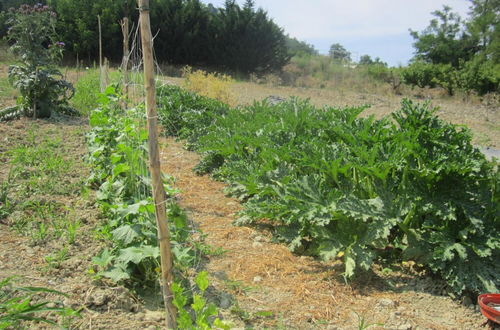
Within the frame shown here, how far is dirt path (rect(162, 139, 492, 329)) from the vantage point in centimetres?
259

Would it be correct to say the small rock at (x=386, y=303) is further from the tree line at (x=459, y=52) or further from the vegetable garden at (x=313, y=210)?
the tree line at (x=459, y=52)

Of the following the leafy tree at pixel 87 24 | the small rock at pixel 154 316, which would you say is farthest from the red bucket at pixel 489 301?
the leafy tree at pixel 87 24

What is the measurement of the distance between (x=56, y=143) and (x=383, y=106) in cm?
1019

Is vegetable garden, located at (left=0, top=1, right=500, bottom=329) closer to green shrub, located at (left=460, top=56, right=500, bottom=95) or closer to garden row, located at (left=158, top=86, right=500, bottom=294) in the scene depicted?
garden row, located at (left=158, top=86, right=500, bottom=294)

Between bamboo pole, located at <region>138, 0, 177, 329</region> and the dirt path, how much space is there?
520mm

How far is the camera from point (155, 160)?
2.11 m

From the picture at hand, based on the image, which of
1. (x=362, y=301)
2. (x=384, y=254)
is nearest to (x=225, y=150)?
(x=384, y=254)

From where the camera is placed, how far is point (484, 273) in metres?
2.75

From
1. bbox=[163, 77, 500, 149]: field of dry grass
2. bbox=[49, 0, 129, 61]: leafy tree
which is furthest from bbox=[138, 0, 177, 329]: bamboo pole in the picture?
bbox=[49, 0, 129, 61]: leafy tree

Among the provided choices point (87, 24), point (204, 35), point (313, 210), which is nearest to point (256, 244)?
point (313, 210)

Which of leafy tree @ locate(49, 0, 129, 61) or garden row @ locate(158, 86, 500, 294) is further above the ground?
leafy tree @ locate(49, 0, 129, 61)

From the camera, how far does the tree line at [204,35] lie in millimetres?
20141

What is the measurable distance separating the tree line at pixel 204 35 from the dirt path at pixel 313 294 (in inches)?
722

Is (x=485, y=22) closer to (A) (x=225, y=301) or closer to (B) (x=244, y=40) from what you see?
(B) (x=244, y=40)
